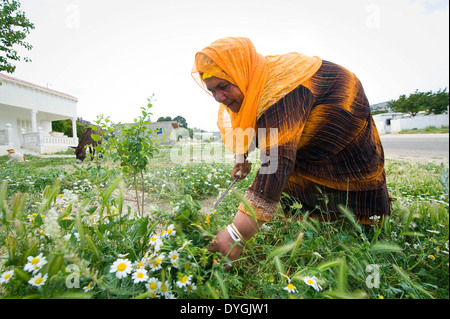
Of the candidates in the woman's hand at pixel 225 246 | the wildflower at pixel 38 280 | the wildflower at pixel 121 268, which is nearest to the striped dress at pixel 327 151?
the woman's hand at pixel 225 246

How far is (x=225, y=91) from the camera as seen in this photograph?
1.16 meters

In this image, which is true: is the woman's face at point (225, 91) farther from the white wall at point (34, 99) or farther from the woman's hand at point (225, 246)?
the white wall at point (34, 99)

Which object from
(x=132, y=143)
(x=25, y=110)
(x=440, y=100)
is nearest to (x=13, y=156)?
(x=25, y=110)

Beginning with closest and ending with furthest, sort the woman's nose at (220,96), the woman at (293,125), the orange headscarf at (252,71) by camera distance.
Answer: the woman at (293,125), the orange headscarf at (252,71), the woman's nose at (220,96)

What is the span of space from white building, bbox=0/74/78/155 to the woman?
1.84 m

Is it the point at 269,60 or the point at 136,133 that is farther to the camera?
the point at 136,133

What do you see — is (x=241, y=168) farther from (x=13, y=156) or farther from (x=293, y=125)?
(x=13, y=156)

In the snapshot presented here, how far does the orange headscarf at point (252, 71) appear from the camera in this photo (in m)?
1.07

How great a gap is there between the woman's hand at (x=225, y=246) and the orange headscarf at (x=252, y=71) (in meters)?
0.60

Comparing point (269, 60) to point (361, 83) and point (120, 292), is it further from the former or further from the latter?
point (120, 292)

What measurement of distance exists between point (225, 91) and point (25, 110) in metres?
2.62

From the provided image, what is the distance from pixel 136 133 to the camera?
1.76 m
